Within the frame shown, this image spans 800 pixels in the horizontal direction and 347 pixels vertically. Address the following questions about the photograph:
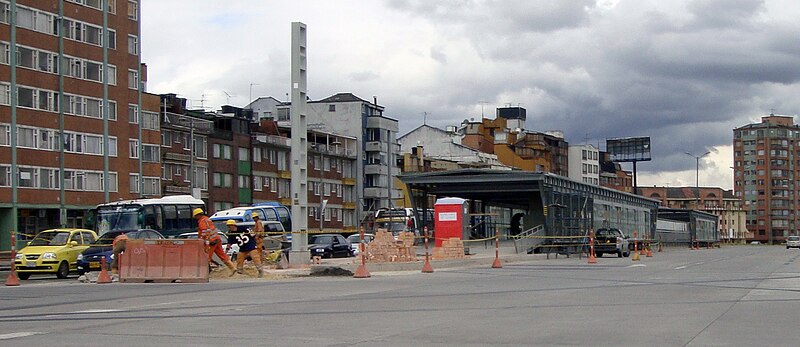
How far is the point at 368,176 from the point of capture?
111125 millimetres

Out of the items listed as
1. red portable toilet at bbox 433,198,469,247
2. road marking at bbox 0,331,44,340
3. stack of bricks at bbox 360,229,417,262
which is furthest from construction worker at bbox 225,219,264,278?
red portable toilet at bbox 433,198,469,247

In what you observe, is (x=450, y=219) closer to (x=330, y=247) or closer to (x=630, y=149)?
(x=330, y=247)

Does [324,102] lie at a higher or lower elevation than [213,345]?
higher

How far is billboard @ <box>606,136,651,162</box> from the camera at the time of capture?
13412cm

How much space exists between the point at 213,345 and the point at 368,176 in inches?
3906

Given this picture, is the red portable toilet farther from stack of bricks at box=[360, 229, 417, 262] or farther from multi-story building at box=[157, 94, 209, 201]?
multi-story building at box=[157, 94, 209, 201]

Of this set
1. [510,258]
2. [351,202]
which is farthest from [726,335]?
[351,202]

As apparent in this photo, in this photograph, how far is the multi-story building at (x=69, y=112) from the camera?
2564 inches

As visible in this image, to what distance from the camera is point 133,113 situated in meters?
76.3

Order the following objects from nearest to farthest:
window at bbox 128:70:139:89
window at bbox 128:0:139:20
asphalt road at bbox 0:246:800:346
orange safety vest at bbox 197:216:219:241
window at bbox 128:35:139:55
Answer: asphalt road at bbox 0:246:800:346
orange safety vest at bbox 197:216:219:241
window at bbox 128:70:139:89
window at bbox 128:35:139:55
window at bbox 128:0:139:20

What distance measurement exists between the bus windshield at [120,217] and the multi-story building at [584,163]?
123 meters

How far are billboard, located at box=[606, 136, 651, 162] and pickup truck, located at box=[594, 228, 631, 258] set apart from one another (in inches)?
3266

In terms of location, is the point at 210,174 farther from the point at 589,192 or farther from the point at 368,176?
the point at 589,192

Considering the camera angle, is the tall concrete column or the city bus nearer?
the tall concrete column
